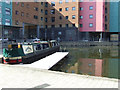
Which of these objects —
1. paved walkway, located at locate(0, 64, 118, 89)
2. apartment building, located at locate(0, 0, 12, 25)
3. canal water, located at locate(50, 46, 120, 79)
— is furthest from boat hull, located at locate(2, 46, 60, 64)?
apartment building, located at locate(0, 0, 12, 25)

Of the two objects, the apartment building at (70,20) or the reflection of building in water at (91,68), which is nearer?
the reflection of building in water at (91,68)

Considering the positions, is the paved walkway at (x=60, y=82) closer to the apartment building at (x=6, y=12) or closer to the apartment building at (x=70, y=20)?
the apartment building at (x=6, y=12)

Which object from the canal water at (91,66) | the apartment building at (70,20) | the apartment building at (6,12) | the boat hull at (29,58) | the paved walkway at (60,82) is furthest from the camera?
the apartment building at (70,20)

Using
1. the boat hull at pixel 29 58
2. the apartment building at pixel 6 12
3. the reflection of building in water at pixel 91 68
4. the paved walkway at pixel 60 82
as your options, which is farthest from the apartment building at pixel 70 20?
the paved walkway at pixel 60 82

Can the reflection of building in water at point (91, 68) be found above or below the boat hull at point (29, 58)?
below

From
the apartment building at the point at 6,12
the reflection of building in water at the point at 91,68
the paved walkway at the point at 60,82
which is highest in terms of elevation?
the apartment building at the point at 6,12

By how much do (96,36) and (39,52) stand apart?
40.6 m

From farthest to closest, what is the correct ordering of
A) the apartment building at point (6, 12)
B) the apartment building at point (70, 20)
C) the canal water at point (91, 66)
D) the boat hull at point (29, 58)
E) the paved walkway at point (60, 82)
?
the apartment building at point (70, 20) → the apartment building at point (6, 12) → the canal water at point (91, 66) → the boat hull at point (29, 58) → the paved walkway at point (60, 82)

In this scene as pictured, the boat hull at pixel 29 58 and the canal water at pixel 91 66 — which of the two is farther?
the canal water at pixel 91 66

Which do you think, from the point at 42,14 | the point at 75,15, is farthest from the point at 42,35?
the point at 75,15

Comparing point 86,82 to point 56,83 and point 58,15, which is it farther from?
point 58,15

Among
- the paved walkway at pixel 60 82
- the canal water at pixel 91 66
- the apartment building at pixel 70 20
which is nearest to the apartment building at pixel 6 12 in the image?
the apartment building at pixel 70 20

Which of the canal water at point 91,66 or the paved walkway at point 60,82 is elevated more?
the paved walkway at point 60,82

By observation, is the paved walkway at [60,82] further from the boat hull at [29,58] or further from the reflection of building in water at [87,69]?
the reflection of building in water at [87,69]
